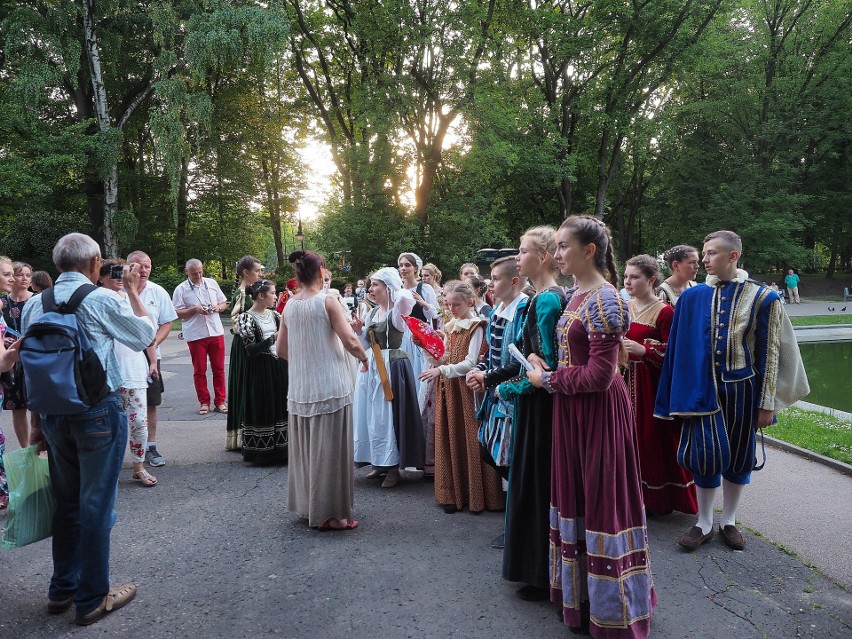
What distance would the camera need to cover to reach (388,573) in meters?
3.49

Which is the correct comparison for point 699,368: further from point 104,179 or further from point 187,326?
point 104,179

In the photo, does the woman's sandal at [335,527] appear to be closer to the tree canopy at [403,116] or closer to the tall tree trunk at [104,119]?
the tree canopy at [403,116]

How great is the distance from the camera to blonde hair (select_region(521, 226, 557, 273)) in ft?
10.4

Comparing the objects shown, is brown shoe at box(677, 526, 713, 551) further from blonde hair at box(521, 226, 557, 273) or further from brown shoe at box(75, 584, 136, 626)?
brown shoe at box(75, 584, 136, 626)

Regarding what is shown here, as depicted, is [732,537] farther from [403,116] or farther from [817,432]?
[403,116]

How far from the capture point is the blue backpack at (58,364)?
2.71m

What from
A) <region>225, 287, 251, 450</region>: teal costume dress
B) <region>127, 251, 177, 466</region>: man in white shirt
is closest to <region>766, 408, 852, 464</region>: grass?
<region>225, 287, 251, 450</region>: teal costume dress

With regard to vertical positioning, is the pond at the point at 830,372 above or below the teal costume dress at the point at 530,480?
below

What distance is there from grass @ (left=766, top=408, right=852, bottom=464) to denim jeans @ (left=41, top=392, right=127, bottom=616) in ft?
19.6

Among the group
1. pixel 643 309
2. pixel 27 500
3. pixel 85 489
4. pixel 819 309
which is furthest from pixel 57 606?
pixel 819 309

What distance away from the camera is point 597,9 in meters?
19.9

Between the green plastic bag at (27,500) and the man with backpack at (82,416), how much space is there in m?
0.08

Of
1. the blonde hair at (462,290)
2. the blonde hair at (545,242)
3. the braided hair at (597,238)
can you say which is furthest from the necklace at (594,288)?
the blonde hair at (462,290)

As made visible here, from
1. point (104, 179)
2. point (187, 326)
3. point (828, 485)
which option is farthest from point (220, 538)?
point (104, 179)
